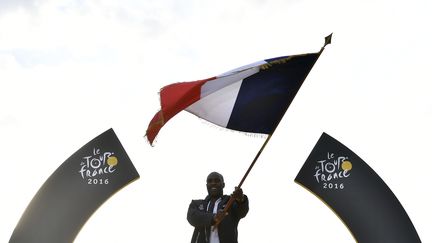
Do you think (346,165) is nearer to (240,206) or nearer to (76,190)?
(240,206)

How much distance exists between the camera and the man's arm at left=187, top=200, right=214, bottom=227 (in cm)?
943

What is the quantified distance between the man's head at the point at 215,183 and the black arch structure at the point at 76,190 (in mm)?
3037

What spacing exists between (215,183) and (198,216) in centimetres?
58

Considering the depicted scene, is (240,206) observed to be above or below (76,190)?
below

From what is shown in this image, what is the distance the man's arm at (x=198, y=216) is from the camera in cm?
943

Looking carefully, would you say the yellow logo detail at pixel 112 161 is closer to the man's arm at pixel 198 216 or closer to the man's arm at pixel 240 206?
the man's arm at pixel 198 216

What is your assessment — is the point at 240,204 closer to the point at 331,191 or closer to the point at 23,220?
the point at 331,191

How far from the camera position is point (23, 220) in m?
12.4

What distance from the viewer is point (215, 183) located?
9.83 metres

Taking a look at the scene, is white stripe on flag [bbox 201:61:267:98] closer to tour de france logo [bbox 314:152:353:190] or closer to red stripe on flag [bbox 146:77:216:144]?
red stripe on flag [bbox 146:77:216:144]

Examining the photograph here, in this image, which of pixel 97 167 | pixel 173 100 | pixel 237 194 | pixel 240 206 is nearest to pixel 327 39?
pixel 173 100

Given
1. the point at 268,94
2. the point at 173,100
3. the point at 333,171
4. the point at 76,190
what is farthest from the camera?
the point at 333,171

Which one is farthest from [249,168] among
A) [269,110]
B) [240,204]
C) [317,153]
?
[317,153]

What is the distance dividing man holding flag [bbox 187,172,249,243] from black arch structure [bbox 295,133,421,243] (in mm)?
3424
